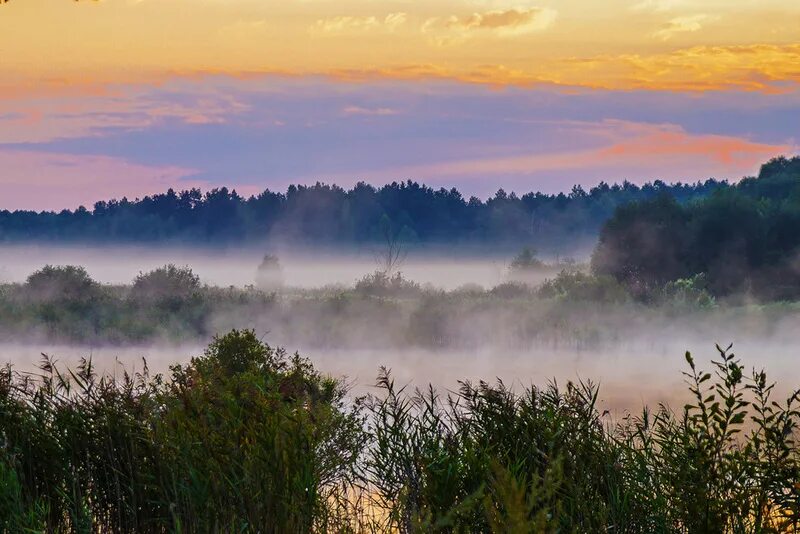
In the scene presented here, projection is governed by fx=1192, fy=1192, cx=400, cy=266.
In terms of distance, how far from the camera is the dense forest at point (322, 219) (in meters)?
71.9

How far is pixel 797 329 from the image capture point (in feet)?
169

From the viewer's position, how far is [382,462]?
8719mm

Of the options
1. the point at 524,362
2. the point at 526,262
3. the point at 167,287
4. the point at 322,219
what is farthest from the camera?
the point at 322,219

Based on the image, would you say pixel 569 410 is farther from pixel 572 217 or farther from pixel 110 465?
pixel 572 217

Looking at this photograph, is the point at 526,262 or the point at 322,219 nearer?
the point at 526,262

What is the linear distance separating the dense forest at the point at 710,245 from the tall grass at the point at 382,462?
44163 millimetres

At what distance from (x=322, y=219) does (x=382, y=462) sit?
216 feet

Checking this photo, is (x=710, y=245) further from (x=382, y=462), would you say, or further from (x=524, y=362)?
(x=382, y=462)

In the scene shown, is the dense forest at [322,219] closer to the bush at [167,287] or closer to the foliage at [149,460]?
the bush at [167,287]

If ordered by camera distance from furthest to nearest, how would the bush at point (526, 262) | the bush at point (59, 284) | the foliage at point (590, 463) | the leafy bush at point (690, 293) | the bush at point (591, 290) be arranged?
the bush at point (526, 262) → the bush at point (591, 290) → the bush at point (59, 284) → the leafy bush at point (690, 293) → the foliage at point (590, 463)

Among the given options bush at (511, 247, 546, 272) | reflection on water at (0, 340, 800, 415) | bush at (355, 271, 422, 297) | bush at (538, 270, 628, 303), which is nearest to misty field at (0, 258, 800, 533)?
reflection on water at (0, 340, 800, 415)

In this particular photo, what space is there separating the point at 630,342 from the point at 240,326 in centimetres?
1640

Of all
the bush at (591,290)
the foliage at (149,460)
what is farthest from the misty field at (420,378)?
the bush at (591,290)

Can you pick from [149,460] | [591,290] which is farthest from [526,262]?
[149,460]
